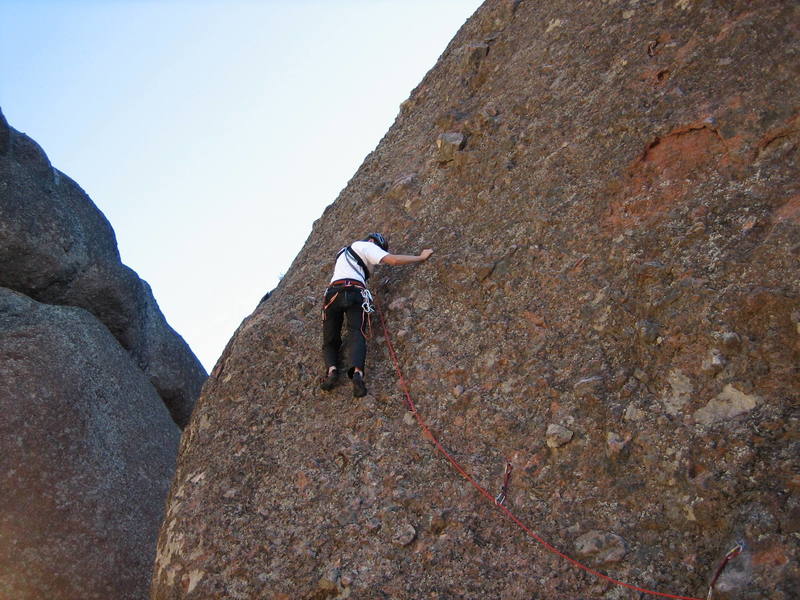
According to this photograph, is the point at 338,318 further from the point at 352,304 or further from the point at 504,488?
the point at 504,488

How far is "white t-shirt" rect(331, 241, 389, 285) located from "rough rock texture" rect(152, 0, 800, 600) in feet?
1.30

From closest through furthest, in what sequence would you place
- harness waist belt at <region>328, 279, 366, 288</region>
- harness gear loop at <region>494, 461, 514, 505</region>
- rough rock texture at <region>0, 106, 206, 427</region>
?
harness gear loop at <region>494, 461, 514, 505</region> → harness waist belt at <region>328, 279, 366, 288</region> → rough rock texture at <region>0, 106, 206, 427</region>

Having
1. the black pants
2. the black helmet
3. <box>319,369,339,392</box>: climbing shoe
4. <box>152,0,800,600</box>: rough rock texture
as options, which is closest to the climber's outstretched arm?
<box>152,0,800,600</box>: rough rock texture

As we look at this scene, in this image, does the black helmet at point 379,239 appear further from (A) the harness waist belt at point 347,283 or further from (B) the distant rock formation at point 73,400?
(B) the distant rock formation at point 73,400

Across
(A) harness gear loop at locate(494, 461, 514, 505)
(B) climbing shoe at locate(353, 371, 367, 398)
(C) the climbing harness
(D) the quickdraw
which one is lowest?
(C) the climbing harness

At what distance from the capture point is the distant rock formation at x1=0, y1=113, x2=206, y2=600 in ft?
29.0

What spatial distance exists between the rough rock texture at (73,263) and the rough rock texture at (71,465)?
0.56m

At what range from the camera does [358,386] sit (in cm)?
675

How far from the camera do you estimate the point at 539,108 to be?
8047 millimetres

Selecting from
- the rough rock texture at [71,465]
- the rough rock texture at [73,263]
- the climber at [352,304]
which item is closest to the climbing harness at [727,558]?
the climber at [352,304]

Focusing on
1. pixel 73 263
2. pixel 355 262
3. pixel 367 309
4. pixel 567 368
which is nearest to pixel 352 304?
pixel 367 309

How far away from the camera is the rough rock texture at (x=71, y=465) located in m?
8.74

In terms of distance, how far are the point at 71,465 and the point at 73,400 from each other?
824 mm

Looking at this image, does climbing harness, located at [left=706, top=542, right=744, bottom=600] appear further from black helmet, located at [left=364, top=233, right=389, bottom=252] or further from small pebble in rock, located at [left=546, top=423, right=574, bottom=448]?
black helmet, located at [left=364, top=233, right=389, bottom=252]
